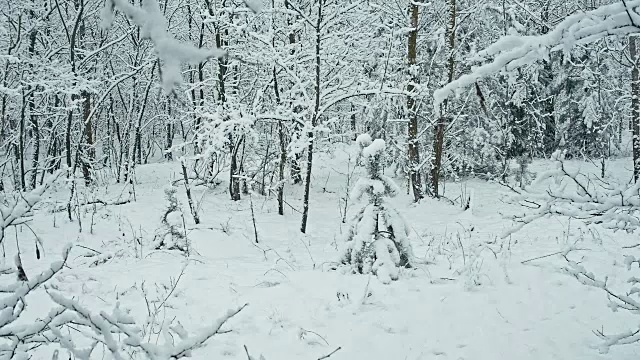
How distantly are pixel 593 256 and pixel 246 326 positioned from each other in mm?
4809

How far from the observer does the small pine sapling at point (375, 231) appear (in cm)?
593

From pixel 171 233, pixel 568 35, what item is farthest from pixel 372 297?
pixel 171 233

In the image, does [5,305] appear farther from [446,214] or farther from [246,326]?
[446,214]

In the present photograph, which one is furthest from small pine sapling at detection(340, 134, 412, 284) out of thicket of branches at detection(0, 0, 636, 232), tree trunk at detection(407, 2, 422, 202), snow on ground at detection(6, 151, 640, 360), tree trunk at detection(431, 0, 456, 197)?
tree trunk at detection(431, 0, 456, 197)

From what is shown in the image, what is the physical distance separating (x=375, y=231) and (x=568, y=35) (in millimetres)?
4220

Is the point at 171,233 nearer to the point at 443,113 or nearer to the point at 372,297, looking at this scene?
the point at 372,297

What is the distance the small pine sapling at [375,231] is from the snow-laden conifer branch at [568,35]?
12.6ft

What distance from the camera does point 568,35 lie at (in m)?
2.06

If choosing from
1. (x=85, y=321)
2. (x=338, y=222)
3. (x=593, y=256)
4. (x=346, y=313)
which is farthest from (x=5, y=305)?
(x=338, y=222)

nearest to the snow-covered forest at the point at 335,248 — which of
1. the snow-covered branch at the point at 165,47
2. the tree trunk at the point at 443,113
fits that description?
the snow-covered branch at the point at 165,47

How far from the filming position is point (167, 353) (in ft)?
5.90

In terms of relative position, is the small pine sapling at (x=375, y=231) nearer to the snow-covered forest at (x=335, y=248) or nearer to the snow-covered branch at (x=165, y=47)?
the snow-covered forest at (x=335, y=248)

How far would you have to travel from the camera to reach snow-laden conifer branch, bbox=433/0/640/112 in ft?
6.85

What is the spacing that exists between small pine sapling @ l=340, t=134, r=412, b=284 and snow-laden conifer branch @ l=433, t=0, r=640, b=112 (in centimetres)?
385
